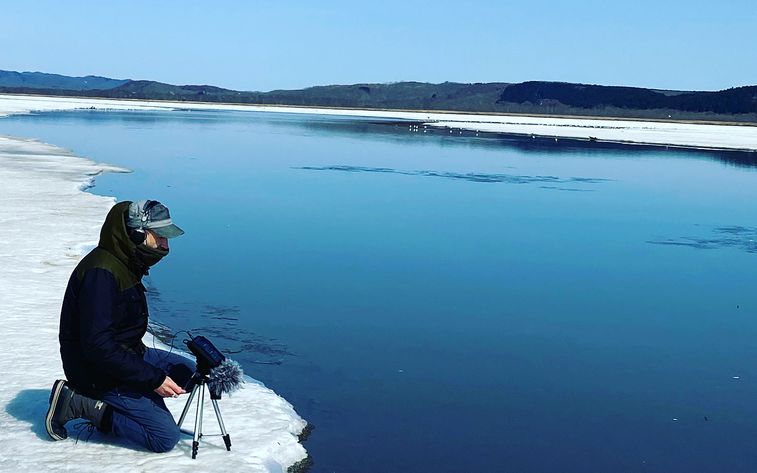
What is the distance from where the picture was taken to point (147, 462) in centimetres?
449

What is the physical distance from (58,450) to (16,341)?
80.0 inches

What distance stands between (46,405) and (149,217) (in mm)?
1636

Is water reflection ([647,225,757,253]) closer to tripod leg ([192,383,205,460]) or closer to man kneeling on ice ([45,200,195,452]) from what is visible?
tripod leg ([192,383,205,460])

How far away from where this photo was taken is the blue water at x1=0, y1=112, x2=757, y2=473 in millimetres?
5539

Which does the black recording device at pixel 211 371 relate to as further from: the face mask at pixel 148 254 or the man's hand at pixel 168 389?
the face mask at pixel 148 254

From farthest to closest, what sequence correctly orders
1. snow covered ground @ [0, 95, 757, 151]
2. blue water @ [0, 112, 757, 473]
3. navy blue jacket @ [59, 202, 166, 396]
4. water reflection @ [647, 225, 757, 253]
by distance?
1. snow covered ground @ [0, 95, 757, 151]
2. water reflection @ [647, 225, 757, 253]
3. blue water @ [0, 112, 757, 473]
4. navy blue jacket @ [59, 202, 166, 396]

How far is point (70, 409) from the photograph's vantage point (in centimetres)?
453

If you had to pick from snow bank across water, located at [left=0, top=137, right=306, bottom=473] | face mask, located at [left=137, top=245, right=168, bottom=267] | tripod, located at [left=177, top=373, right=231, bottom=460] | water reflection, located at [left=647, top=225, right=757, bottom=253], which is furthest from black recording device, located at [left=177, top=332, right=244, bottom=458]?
water reflection, located at [left=647, top=225, right=757, bottom=253]

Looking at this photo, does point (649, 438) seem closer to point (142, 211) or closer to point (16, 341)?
point (142, 211)

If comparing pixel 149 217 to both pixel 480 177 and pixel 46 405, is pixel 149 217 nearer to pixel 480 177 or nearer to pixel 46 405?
pixel 46 405

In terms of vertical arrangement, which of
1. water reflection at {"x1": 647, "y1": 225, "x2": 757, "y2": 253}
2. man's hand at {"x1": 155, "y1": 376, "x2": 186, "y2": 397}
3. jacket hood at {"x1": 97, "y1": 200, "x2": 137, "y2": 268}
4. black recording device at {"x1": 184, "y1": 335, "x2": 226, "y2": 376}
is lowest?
water reflection at {"x1": 647, "y1": 225, "x2": 757, "y2": 253}

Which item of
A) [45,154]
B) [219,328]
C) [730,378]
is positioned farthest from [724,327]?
[45,154]

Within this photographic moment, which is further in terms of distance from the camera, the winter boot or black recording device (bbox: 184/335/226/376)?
the winter boot

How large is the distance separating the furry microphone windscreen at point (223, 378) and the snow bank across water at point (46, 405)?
44 cm
